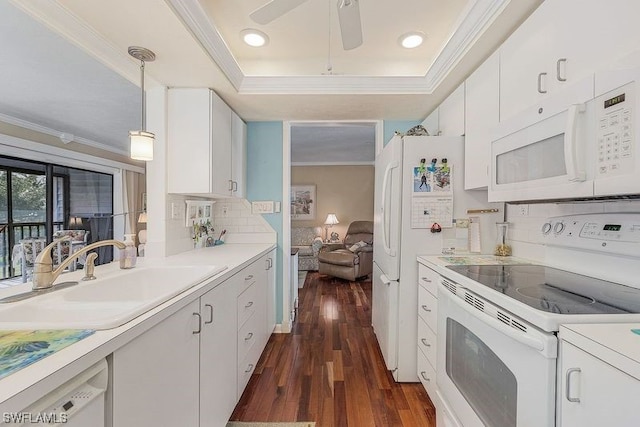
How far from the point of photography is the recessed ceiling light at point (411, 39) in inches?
76.8

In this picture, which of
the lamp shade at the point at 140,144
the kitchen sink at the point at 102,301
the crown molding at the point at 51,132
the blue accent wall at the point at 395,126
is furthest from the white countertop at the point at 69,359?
the crown molding at the point at 51,132

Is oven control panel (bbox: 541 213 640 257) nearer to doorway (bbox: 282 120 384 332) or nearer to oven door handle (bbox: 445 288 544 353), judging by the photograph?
oven door handle (bbox: 445 288 544 353)

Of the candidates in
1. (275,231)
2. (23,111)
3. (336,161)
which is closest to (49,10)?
(275,231)

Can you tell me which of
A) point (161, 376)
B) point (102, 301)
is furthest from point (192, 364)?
point (102, 301)

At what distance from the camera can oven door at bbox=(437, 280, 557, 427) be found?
0.82 meters

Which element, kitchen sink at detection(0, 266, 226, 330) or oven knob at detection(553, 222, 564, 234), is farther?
oven knob at detection(553, 222, 564, 234)

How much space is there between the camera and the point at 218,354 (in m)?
1.39

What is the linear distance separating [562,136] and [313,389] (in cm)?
197

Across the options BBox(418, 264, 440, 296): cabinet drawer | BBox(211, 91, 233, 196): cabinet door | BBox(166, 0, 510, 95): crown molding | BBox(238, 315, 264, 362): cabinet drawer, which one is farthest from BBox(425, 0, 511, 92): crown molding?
BBox(238, 315, 264, 362): cabinet drawer

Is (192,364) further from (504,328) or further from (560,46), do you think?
(560,46)

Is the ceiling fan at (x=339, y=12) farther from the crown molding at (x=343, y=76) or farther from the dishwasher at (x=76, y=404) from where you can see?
the dishwasher at (x=76, y=404)

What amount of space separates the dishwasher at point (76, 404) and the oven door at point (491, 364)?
116 cm

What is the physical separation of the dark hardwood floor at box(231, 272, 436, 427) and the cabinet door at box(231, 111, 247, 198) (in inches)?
57.7

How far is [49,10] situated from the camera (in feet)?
4.18
